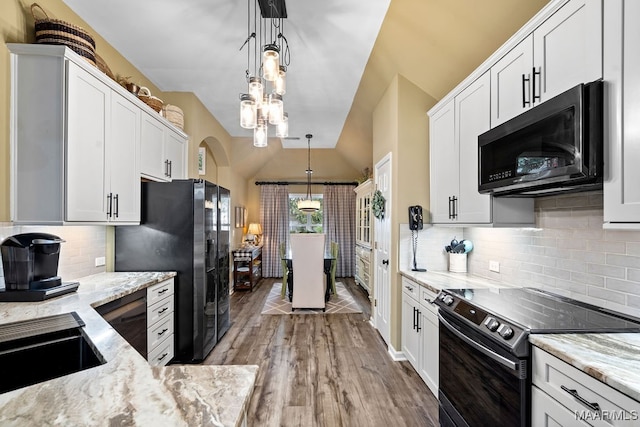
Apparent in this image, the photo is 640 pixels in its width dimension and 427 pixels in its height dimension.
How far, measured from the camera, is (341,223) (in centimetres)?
758

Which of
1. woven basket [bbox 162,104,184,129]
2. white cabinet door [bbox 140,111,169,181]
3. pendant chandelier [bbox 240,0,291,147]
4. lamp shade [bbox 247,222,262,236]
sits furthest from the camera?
lamp shade [bbox 247,222,262,236]

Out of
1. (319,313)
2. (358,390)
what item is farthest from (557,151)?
(319,313)

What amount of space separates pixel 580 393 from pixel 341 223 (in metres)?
6.50

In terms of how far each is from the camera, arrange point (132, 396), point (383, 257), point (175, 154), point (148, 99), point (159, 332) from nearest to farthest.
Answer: point (132, 396)
point (159, 332)
point (148, 99)
point (175, 154)
point (383, 257)

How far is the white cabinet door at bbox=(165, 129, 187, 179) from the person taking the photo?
3274 millimetres

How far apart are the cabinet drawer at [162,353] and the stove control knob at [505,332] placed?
99.4 inches

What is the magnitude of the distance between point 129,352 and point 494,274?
2594 mm

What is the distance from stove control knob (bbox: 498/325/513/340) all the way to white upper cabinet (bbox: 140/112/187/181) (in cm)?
298

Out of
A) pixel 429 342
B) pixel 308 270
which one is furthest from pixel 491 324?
pixel 308 270

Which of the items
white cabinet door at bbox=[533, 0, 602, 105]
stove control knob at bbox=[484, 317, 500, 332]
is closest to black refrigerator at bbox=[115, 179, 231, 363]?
stove control knob at bbox=[484, 317, 500, 332]

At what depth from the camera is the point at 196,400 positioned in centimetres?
80

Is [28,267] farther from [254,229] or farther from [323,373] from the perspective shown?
[254,229]

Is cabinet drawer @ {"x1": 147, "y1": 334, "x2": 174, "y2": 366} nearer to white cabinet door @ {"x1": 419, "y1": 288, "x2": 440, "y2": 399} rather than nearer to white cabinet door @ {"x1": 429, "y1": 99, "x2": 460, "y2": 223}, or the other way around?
white cabinet door @ {"x1": 419, "y1": 288, "x2": 440, "y2": 399}

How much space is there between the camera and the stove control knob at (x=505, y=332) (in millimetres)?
1392
